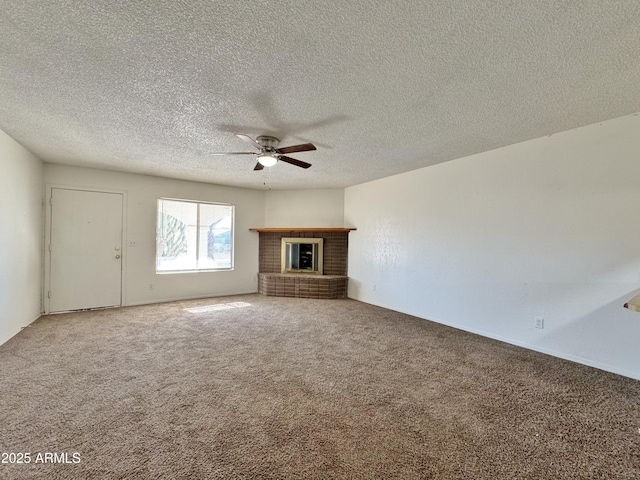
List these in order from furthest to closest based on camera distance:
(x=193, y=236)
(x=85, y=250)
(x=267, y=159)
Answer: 1. (x=193, y=236)
2. (x=85, y=250)
3. (x=267, y=159)

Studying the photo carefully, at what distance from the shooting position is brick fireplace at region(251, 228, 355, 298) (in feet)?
19.4

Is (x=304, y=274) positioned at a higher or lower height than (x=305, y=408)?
higher

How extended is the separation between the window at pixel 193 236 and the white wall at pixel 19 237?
65.6 inches

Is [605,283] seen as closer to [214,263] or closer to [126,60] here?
[126,60]

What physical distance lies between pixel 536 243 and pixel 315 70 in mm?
3091

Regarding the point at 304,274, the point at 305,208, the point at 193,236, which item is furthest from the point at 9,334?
the point at 305,208

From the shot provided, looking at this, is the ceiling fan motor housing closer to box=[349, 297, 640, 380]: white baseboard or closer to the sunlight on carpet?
the sunlight on carpet

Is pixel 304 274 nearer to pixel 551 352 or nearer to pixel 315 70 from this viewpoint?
pixel 551 352

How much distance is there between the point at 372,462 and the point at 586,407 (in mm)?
1785

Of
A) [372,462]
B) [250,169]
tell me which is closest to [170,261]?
[250,169]

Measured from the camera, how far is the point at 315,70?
6.49ft

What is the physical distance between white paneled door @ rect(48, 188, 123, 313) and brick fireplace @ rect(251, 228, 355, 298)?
2.64 m

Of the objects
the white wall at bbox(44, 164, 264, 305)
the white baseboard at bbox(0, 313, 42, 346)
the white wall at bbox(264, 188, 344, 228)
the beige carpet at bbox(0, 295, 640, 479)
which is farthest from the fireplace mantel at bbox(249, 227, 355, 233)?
the white baseboard at bbox(0, 313, 42, 346)

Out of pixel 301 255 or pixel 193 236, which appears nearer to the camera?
pixel 193 236
